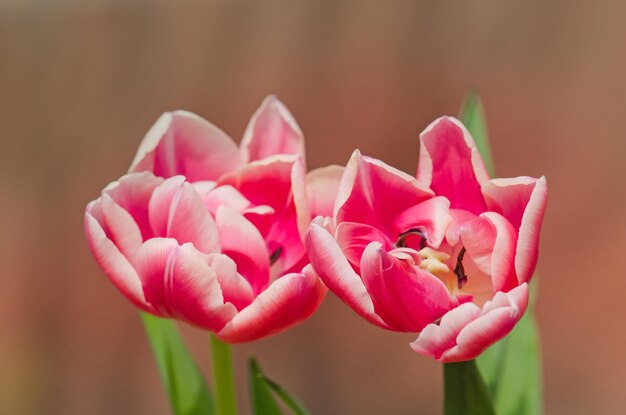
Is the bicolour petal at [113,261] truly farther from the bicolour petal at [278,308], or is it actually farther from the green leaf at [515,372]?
the green leaf at [515,372]

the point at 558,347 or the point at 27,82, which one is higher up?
the point at 27,82

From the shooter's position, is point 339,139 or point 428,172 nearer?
point 428,172

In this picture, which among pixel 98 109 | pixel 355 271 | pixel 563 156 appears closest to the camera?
pixel 355 271

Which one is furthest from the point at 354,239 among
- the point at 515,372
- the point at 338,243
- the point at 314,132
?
the point at 314,132

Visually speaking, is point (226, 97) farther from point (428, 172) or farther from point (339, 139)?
point (428, 172)

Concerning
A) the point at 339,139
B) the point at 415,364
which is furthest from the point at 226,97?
the point at 415,364

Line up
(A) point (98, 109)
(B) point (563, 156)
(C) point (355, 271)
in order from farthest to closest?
(A) point (98, 109), (B) point (563, 156), (C) point (355, 271)

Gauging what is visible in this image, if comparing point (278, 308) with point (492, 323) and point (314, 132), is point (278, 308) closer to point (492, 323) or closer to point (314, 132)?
point (492, 323)
